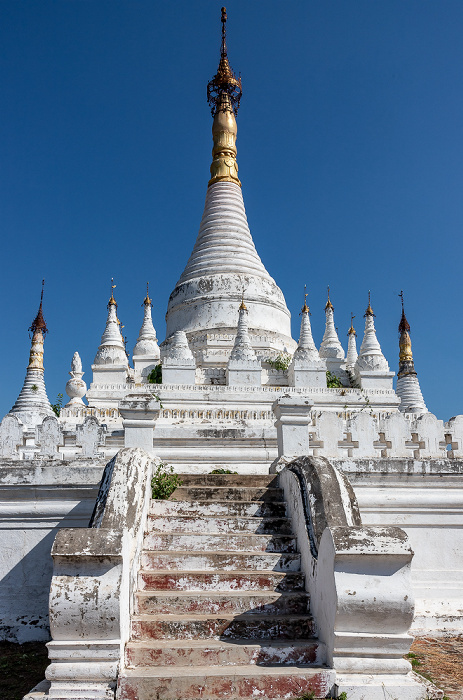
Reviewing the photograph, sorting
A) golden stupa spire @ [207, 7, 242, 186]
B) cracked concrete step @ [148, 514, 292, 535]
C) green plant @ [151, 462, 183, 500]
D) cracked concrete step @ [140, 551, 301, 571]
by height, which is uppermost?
golden stupa spire @ [207, 7, 242, 186]

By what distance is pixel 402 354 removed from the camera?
41.2 m

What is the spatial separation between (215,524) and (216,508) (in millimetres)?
382

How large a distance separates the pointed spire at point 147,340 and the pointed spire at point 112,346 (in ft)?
4.87

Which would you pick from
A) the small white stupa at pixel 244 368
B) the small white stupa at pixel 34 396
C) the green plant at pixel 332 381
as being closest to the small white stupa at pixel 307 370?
the small white stupa at pixel 244 368

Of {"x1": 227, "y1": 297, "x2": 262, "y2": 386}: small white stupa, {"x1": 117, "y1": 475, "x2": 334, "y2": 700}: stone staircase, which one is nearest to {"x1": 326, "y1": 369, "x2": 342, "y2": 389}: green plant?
{"x1": 227, "y1": 297, "x2": 262, "y2": 386}: small white stupa

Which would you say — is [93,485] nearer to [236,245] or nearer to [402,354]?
[236,245]

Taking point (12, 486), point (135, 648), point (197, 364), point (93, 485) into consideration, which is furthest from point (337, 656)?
point (197, 364)

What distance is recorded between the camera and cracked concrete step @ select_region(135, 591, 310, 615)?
20.7ft

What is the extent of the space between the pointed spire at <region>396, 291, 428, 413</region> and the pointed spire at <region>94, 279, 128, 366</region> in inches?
602

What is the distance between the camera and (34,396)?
1198 inches

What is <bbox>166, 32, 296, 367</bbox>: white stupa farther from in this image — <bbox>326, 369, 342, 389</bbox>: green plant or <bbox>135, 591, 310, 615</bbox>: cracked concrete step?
<bbox>135, 591, 310, 615</bbox>: cracked concrete step

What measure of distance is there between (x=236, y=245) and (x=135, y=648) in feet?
93.3

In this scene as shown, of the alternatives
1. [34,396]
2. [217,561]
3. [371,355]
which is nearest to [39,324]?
[34,396]

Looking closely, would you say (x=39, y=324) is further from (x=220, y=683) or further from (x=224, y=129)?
(x=220, y=683)
